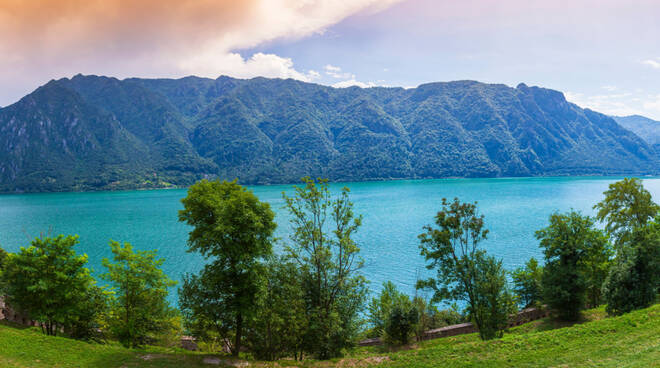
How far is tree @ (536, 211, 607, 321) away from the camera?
26.5 m

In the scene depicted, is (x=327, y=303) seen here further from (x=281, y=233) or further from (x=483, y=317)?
(x=281, y=233)

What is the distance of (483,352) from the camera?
1691cm

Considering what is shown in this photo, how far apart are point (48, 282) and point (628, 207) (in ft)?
177

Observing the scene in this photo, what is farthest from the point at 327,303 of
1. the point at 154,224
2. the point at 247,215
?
the point at 154,224

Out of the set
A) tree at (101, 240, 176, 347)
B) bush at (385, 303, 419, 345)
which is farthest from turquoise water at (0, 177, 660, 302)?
tree at (101, 240, 176, 347)

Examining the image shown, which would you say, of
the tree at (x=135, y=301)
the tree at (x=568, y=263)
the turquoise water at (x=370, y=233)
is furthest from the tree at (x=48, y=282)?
the tree at (x=568, y=263)

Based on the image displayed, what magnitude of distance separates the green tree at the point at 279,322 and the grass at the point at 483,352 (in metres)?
2.28

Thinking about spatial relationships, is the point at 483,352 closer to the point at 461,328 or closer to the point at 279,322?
the point at 279,322

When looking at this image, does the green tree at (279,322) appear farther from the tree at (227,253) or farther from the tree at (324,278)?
the tree at (227,253)

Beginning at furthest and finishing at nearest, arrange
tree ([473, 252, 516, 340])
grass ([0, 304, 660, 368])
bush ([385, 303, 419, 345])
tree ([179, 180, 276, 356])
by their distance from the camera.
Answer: tree ([473, 252, 516, 340])
bush ([385, 303, 419, 345])
tree ([179, 180, 276, 356])
grass ([0, 304, 660, 368])

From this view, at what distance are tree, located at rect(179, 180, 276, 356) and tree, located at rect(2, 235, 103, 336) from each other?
27.3 ft

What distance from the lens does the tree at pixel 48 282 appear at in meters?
20.3

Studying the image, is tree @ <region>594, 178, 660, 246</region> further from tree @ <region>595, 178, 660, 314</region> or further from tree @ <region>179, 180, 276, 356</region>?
tree @ <region>179, 180, 276, 356</region>

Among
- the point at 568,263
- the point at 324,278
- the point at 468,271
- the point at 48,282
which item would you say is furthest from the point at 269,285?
the point at 568,263
